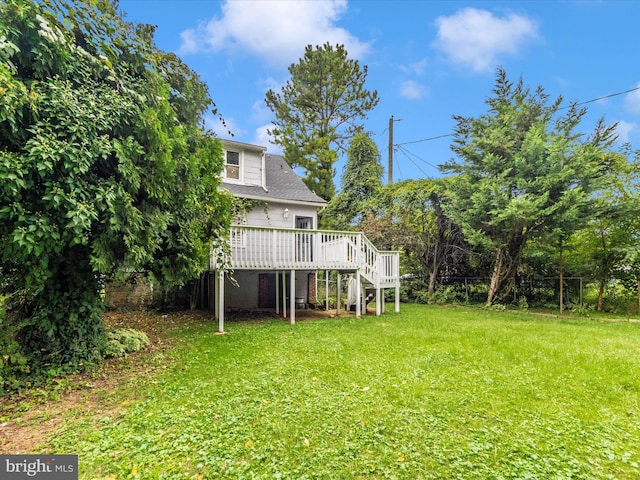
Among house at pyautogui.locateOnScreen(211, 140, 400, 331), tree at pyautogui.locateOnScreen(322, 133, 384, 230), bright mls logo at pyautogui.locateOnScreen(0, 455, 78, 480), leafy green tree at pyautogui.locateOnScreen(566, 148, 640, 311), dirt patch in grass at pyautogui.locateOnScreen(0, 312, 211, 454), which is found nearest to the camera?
bright mls logo at pyautogui.locateOnScreen(0, 455, 78, 480)

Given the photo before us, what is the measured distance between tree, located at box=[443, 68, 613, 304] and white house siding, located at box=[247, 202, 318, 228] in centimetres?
542

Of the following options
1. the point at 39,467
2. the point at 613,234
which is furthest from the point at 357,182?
the point at 39,467

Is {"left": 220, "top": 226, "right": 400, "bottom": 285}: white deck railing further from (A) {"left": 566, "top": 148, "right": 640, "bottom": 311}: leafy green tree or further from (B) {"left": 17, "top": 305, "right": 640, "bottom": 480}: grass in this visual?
(A) {"left": 566, "top": 148, "right": 640, "bottom": 311}: leafy green tree

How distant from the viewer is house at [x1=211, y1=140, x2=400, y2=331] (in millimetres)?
8547

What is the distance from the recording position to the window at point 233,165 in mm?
11859

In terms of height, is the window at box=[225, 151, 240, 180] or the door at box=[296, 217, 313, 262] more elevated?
the window at box=[225, 151, 240, 180]

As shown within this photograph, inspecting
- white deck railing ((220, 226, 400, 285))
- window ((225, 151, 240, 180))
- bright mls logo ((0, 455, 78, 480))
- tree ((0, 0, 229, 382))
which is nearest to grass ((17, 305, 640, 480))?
bright mls logo ((0, 455, 78, 480))

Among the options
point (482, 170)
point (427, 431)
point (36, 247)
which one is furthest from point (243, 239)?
point (482, 170)

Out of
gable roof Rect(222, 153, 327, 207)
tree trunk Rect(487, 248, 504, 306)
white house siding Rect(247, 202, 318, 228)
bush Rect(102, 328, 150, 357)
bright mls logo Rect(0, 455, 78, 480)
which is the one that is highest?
gable roof Rect(222, 153, 327, 207)

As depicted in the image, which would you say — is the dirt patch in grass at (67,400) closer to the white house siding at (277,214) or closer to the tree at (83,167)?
the tree at (83,167)

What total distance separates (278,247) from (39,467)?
6.36m

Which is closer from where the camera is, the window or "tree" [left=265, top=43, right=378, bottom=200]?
the window

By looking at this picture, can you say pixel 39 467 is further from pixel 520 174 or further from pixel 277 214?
pixel 520 174

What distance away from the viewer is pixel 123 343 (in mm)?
5852
